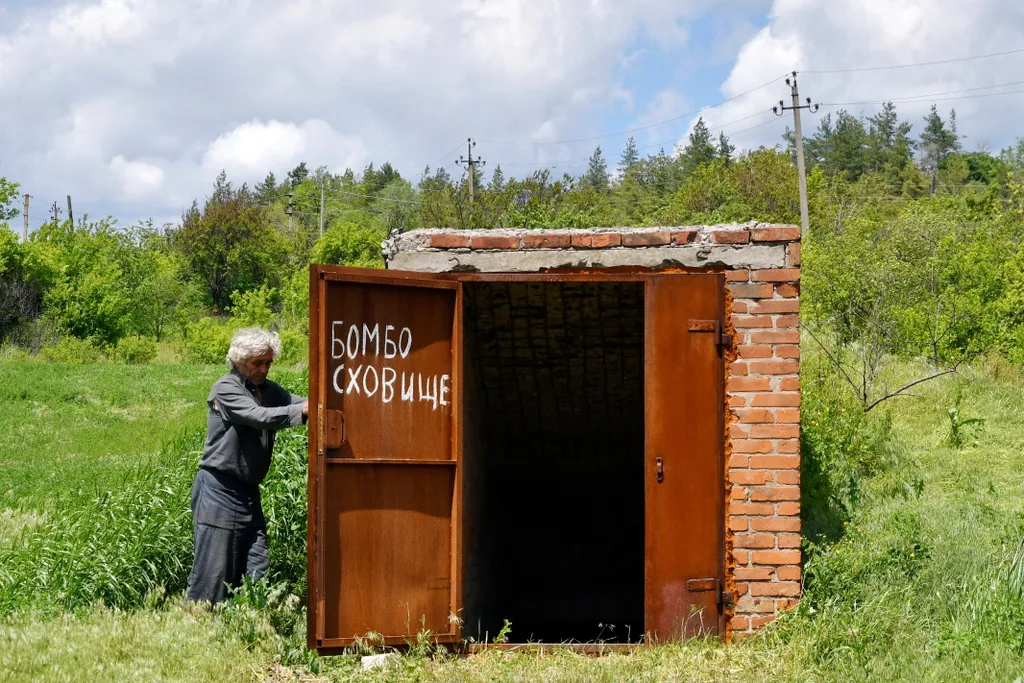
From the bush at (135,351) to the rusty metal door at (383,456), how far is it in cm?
2845

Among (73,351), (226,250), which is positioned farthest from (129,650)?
(226,250)

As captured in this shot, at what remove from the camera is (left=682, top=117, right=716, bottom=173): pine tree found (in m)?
81.0

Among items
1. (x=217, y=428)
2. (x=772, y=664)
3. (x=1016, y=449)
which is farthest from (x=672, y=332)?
(x=1016, y=449)

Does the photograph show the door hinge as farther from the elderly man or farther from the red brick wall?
the elderly man

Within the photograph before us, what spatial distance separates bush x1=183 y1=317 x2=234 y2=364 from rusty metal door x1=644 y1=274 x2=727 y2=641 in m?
28.6

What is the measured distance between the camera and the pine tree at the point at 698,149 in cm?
8100

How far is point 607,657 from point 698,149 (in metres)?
79.3

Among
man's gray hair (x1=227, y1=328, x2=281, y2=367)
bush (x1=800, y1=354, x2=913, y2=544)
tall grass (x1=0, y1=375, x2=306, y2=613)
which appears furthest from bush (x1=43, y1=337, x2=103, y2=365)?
man's gray hair (x1=227, y1=328, x2=281, y2=367)

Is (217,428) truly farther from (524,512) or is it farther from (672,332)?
(524,512)

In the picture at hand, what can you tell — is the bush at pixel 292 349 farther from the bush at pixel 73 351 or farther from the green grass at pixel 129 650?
the green grass at pixel 129 650

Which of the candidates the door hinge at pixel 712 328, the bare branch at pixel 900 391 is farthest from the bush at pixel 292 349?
the door hinge at pixel 712 328

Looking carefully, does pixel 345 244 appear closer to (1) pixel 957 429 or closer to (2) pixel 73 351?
(2) pixel 73 351

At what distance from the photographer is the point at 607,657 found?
19.7 ft

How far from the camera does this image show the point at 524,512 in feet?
33.9
